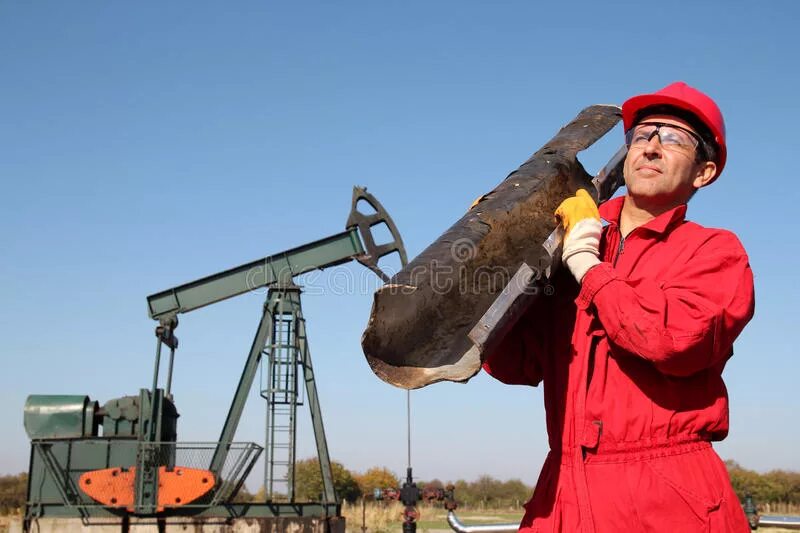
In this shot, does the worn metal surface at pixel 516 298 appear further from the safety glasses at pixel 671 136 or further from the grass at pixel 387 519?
the grass at pixel 387 519

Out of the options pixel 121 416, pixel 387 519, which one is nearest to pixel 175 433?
pixel 121 416

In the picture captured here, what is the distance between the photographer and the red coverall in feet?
6.31

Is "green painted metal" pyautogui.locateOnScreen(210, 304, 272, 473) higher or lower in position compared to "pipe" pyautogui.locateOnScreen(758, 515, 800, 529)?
higher

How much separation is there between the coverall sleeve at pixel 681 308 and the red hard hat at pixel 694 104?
0.36m

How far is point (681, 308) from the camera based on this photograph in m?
1.94

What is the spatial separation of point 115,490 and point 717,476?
561 inches

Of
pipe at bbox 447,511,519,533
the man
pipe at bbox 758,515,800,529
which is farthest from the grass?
the man

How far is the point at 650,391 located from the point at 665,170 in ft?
2.11

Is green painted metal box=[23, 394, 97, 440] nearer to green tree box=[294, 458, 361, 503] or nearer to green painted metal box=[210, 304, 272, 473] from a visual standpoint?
green painted metal box=[210, 304, 272, 473]

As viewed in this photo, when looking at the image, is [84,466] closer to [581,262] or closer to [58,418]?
[58,418]

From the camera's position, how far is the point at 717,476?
6.52 feet

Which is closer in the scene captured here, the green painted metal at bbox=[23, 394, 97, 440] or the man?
the man

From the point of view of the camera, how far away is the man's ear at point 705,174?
2338 mm

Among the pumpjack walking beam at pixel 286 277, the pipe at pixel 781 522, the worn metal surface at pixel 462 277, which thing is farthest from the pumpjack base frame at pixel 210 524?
the worn metal surface at pixel 462 277
